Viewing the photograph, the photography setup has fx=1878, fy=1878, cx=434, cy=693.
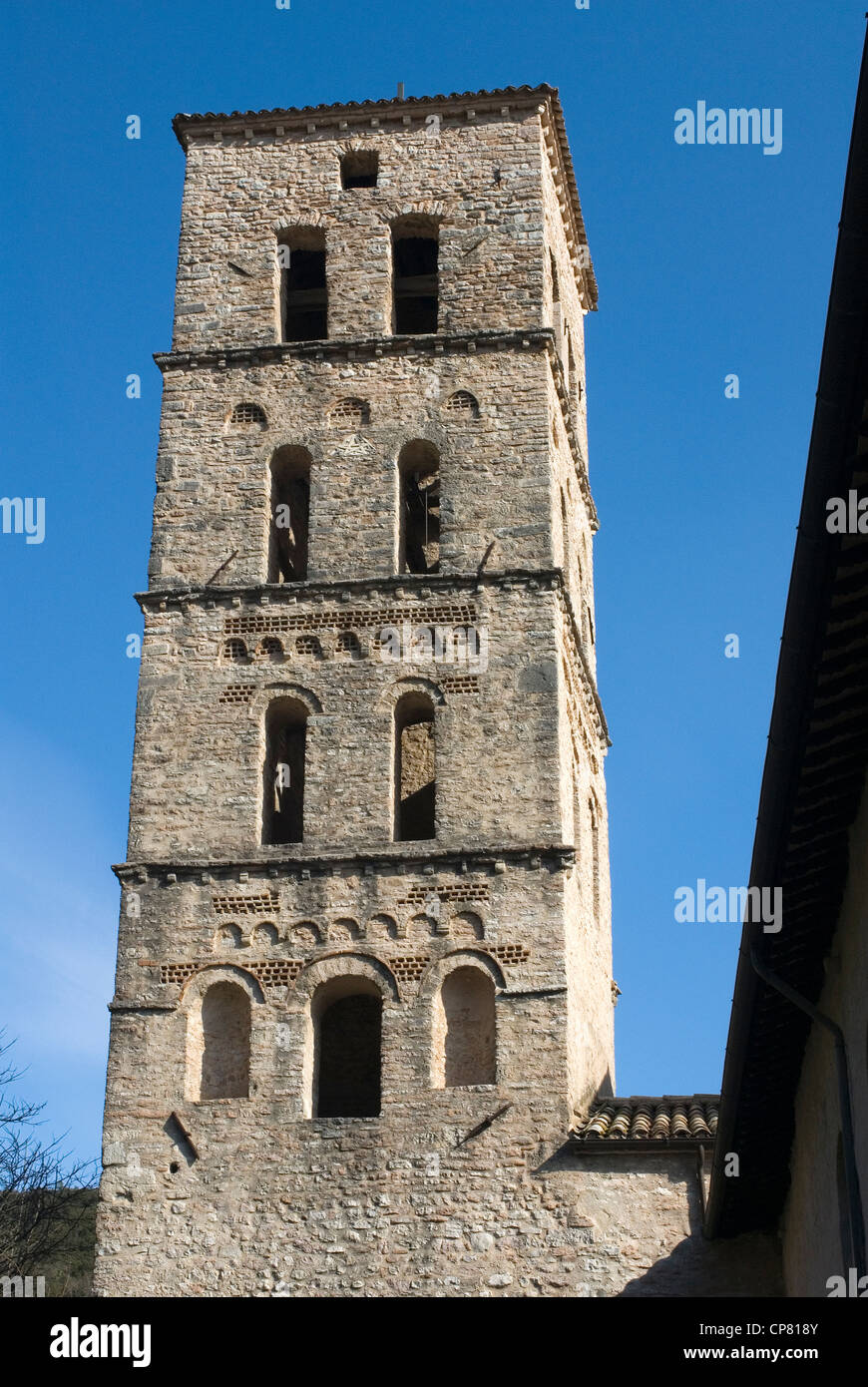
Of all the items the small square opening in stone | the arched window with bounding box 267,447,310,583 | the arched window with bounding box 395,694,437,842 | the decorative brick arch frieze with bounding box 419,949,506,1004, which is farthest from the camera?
the small square opening in stone

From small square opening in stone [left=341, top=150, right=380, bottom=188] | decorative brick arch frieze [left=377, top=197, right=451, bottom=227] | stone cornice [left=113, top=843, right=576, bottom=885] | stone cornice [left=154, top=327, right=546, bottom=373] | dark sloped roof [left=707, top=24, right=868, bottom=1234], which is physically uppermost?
small square opening in stone [left=341, top=150, right=380, bottom=188]

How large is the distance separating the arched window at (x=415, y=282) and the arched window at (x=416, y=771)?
6.09 metres

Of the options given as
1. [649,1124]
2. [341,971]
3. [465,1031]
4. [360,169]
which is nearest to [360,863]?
[341,971]

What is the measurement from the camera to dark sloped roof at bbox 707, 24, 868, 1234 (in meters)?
7.02

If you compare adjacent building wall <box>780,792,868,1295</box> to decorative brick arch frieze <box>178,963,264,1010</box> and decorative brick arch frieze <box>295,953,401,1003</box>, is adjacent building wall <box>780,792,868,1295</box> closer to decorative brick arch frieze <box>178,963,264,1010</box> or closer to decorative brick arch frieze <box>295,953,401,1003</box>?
decorative brick arch frieze <box>295,953,401,1003</box>

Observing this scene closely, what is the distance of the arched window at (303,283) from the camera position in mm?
25812

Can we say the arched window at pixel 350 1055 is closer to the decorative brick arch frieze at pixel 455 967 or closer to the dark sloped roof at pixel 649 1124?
the decorative brick arch frieze at pixel 455 967

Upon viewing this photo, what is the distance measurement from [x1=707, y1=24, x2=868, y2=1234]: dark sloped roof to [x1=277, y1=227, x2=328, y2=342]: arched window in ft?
48.3

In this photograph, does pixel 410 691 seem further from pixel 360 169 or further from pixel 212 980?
pixel 360 169

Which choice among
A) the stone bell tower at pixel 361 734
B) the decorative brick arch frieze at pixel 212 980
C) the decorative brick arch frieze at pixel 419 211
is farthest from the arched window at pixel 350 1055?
the decorative brick arch frieze at pixel 419 211

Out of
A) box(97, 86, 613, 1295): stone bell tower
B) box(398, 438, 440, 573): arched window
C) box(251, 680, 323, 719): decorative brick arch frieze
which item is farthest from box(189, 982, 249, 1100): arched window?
box(398, 438, 440, 573): arched window

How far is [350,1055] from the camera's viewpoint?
849 inches
